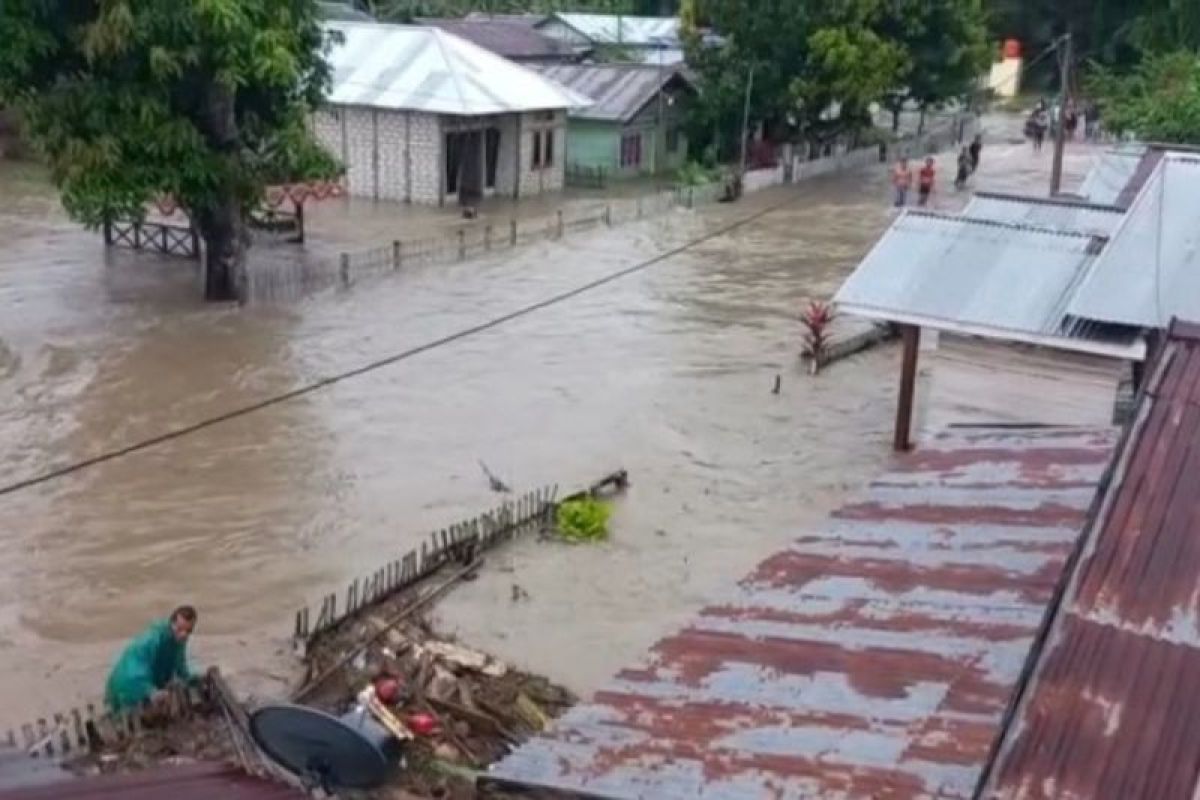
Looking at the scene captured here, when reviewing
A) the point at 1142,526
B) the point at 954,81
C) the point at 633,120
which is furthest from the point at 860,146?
the point at 1142,526

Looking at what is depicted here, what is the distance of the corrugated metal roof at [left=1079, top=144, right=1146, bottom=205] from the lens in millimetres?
18756

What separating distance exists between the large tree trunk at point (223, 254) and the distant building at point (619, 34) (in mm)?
27533

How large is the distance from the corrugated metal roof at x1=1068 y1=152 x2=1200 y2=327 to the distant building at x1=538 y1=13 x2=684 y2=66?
3804 cm

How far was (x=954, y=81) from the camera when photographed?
42938 millimetres

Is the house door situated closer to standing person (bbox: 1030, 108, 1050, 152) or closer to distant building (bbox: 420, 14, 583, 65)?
distant building (bbox: 420, 14, 583, 65)

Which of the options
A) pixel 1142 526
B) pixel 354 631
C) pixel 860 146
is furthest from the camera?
pixel 860 146

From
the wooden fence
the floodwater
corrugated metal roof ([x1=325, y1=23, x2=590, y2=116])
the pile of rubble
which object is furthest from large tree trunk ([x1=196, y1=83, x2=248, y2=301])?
the pile of rubble

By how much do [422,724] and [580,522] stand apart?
486 centimetres

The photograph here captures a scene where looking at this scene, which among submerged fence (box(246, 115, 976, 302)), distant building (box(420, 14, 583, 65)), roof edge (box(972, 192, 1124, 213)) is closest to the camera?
roof edge (box(972, 192, 1124, 213))

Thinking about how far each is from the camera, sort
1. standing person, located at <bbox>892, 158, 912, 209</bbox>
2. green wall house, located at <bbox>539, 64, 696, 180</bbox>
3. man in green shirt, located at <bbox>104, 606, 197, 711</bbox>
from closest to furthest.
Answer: man in green shirt, located at <bbox>104, 606, 197, 711</bbox>
standing person, located at <bbox>892, 158, 912, 209</bbox>
green wall house, located at <bbox>539, 64, 696, 180</bbox>

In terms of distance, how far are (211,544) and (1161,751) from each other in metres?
11.4

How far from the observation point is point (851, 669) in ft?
20.9

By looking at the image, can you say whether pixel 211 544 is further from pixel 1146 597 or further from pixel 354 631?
pixel 1146 597

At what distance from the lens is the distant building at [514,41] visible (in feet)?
151
